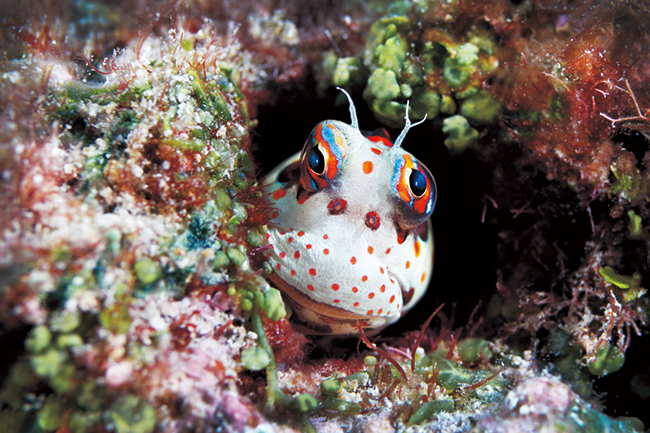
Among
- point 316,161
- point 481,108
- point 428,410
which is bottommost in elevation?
point 428,410

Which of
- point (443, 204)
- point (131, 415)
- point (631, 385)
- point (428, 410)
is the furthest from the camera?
point (443, 204)

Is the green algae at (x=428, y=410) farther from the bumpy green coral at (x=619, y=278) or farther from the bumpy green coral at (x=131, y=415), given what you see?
the bumpy green coral at (x=619, y=278)

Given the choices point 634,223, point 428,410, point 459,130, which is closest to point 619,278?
point 634,223

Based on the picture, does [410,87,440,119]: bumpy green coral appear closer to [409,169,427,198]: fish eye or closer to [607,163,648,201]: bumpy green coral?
[409,169,427,198]: fish eye

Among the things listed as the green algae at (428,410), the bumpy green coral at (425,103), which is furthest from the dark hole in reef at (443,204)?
the green algae at (428,410)

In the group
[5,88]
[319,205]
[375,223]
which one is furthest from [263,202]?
[5,88]

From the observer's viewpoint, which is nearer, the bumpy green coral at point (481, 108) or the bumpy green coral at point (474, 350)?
the bumpy green coral at point (474, 350)

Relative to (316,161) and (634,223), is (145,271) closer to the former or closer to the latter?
(316,161)
